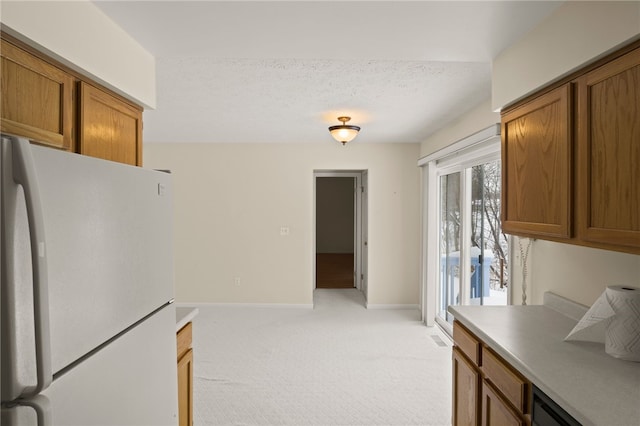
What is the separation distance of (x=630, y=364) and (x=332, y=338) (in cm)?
316

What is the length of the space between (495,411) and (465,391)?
1.23ft

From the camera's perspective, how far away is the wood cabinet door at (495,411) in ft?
5.18

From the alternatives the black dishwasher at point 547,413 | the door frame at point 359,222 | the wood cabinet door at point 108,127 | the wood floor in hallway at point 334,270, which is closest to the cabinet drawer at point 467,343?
the black dishwasher at point 547,413

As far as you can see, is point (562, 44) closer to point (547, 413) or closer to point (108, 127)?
point (547, 413)

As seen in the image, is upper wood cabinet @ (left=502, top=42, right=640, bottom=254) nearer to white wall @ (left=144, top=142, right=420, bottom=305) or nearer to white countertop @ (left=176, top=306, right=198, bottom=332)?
white countertop @ (left=176, top=306, right=198, bottom=332)

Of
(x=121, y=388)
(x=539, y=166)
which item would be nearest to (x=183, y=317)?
(x=121, y=388)

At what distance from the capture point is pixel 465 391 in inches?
83.0

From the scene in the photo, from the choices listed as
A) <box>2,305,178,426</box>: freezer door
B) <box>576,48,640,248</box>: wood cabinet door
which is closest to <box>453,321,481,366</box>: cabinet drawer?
<box>576,48,640,248</box>: wood cabinet door

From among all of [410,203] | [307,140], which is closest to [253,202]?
[307,140]

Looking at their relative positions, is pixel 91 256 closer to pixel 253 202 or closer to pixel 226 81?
pixel 226 81

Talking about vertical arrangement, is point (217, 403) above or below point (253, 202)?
below

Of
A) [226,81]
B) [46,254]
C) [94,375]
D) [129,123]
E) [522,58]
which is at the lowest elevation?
[94,375]

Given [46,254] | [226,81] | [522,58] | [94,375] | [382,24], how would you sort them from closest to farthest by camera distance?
[46,254] < [94,375] < [382,24] < [522,58] < [226,81]

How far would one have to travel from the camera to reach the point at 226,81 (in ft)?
9.46
